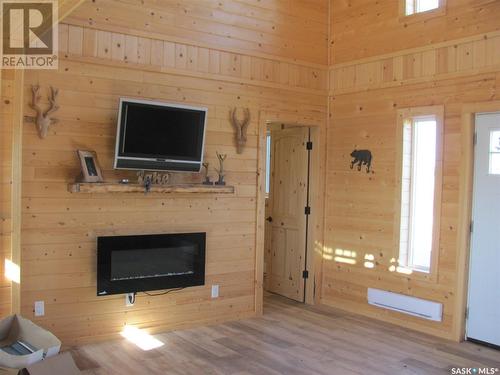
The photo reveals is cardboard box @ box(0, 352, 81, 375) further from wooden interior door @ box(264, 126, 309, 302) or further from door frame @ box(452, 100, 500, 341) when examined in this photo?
wooden interior door @ box(264, 126, 309, 302)

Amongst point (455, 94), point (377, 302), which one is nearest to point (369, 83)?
point (455, 94)

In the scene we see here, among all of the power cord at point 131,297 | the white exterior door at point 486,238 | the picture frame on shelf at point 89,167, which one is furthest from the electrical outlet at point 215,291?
the white exterior door at point 486,238

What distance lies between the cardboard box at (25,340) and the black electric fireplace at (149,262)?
49.1 inches

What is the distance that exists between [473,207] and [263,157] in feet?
6.96

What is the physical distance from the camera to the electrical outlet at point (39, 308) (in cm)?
420

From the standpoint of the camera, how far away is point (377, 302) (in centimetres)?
542

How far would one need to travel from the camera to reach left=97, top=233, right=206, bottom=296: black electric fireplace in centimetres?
446

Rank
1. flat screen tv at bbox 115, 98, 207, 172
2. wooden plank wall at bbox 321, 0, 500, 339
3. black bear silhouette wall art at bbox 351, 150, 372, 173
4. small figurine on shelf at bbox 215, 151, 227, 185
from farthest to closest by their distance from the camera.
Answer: black bear silhouette wall art at bbox 351, 150, 372, 173
small figurine on shelf at bbox 215, 151, 227, 185
wooden plank wall at bbox 321, 0, 500, 339
flat screen tv at bbox 115, 98, 207, 172

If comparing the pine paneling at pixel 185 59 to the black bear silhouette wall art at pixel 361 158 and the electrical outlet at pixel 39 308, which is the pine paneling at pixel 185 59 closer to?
the black bear silhouette wall art at pixel 361 158

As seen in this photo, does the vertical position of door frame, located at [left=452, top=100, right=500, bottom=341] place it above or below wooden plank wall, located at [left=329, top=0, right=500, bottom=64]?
below

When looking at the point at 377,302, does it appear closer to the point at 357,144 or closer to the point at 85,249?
the point at 357,144

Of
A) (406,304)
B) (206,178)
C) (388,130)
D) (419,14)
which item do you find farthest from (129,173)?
(419,14)

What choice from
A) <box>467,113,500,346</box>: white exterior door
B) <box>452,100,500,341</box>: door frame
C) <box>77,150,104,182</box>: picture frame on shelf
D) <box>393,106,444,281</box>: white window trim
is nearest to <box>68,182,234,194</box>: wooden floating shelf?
<box>77,150,104,182</box>: picture frame on shelf

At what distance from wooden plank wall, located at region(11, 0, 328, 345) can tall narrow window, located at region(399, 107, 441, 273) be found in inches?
50.5
